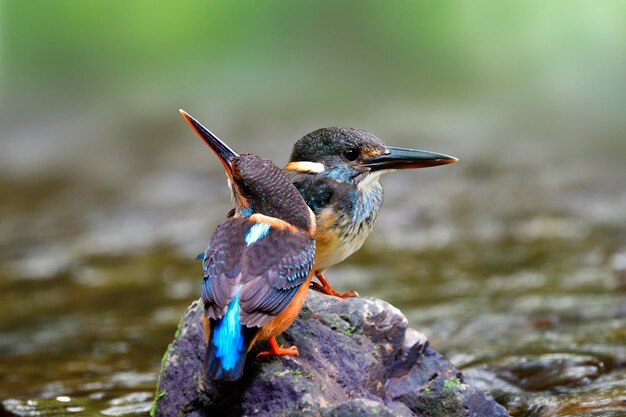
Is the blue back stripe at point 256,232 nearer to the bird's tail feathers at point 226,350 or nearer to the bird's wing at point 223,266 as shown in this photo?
the bird's wing at point 223,266

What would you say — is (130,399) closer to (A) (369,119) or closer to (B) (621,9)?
(A) (369,119)

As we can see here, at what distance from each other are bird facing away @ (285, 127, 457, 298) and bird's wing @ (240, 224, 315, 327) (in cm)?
81

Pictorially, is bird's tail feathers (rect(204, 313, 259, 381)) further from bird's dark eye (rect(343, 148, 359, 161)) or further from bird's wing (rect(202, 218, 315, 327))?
bird's dark eye (rect(343, 148, 359, 161))

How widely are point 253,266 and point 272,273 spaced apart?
0.08 meters

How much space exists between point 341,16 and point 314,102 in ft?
6.89

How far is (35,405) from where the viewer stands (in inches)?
218

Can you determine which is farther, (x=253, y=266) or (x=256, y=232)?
(x=256, y=232)

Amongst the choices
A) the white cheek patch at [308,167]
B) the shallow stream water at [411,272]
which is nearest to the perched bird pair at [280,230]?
the white cheek patch at [308,167]

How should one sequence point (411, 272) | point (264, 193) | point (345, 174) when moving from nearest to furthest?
point (264, 193) < point (345, 174) < point (411, 272)

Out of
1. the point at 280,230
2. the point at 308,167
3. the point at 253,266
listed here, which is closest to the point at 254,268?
the point at 253,266

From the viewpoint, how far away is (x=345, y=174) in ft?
16.7

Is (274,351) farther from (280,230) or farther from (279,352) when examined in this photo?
(280,230)

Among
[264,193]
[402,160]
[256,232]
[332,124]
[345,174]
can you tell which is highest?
[332,124]

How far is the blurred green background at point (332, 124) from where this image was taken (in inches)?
269
